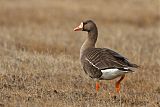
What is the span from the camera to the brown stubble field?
9250mm

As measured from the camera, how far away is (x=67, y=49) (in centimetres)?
1586

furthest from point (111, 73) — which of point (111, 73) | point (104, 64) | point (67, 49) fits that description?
point (67, 49)

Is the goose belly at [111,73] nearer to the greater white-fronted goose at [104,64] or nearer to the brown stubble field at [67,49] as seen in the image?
the greater white-fronted goose at [104,64]

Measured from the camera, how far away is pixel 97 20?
79.1ft

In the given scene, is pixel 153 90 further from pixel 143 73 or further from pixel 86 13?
pixel 86 13

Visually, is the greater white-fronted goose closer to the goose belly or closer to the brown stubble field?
the goose belly

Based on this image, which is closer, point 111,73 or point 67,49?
point 111,73

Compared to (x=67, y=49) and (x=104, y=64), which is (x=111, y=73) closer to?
(x=104, y=64)

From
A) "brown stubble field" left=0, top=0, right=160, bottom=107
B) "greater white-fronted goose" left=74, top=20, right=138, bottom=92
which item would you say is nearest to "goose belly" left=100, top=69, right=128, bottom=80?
"greater white-fronted goose" left=74, top=20, right=138, bottom=92

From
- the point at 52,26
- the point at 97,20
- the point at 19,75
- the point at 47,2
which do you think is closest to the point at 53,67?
the point at 19,75

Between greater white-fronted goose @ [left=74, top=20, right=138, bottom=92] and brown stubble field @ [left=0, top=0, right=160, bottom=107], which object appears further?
greater white-fronted goose @ [left=74, top=20, right=138, bottom=92]

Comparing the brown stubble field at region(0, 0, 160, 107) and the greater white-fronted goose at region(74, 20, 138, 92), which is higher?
the greater white-fronted goose at region(74, 20, 138, 92)

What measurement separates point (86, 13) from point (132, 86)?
47.0 feet

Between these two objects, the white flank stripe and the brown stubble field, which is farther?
the white flank stripe
